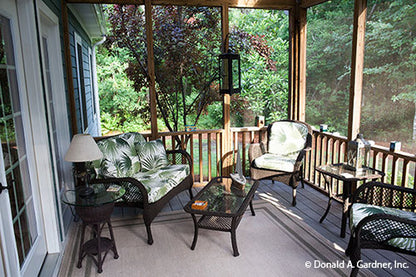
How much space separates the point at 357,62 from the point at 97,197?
2.97 metres

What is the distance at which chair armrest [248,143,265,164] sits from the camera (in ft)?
13.6

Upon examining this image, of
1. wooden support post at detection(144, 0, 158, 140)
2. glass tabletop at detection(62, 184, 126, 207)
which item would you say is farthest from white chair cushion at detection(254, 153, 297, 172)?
glass tabletop at detection(62, 184, 126, 207)

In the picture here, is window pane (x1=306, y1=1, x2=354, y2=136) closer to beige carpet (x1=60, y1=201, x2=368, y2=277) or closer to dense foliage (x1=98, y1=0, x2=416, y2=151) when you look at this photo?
dense foliage (x1=98, y1=0, x2=416, y2=151)

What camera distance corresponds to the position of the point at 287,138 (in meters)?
4.29

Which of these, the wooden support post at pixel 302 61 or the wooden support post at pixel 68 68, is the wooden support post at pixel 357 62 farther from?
the wooden support post at pixel 68 68

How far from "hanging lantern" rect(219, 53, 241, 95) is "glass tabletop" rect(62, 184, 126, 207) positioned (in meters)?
1.85

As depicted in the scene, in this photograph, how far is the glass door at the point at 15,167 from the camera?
6.28 feet

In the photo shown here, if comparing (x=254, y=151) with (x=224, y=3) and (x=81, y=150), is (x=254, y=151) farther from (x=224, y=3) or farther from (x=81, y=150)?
(x=81, y=150)

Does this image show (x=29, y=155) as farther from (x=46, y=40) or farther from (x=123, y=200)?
(x=46, y=40)

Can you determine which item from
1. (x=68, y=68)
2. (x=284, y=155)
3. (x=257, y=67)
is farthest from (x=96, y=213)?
(x=257, y=67)

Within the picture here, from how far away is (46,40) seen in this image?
323 cm

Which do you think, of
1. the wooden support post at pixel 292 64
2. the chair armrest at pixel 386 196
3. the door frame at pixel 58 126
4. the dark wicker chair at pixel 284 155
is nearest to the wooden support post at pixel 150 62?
the door frame at pixel 58 126

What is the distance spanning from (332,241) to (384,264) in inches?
18.4

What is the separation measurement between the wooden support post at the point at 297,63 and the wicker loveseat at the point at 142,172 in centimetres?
185
